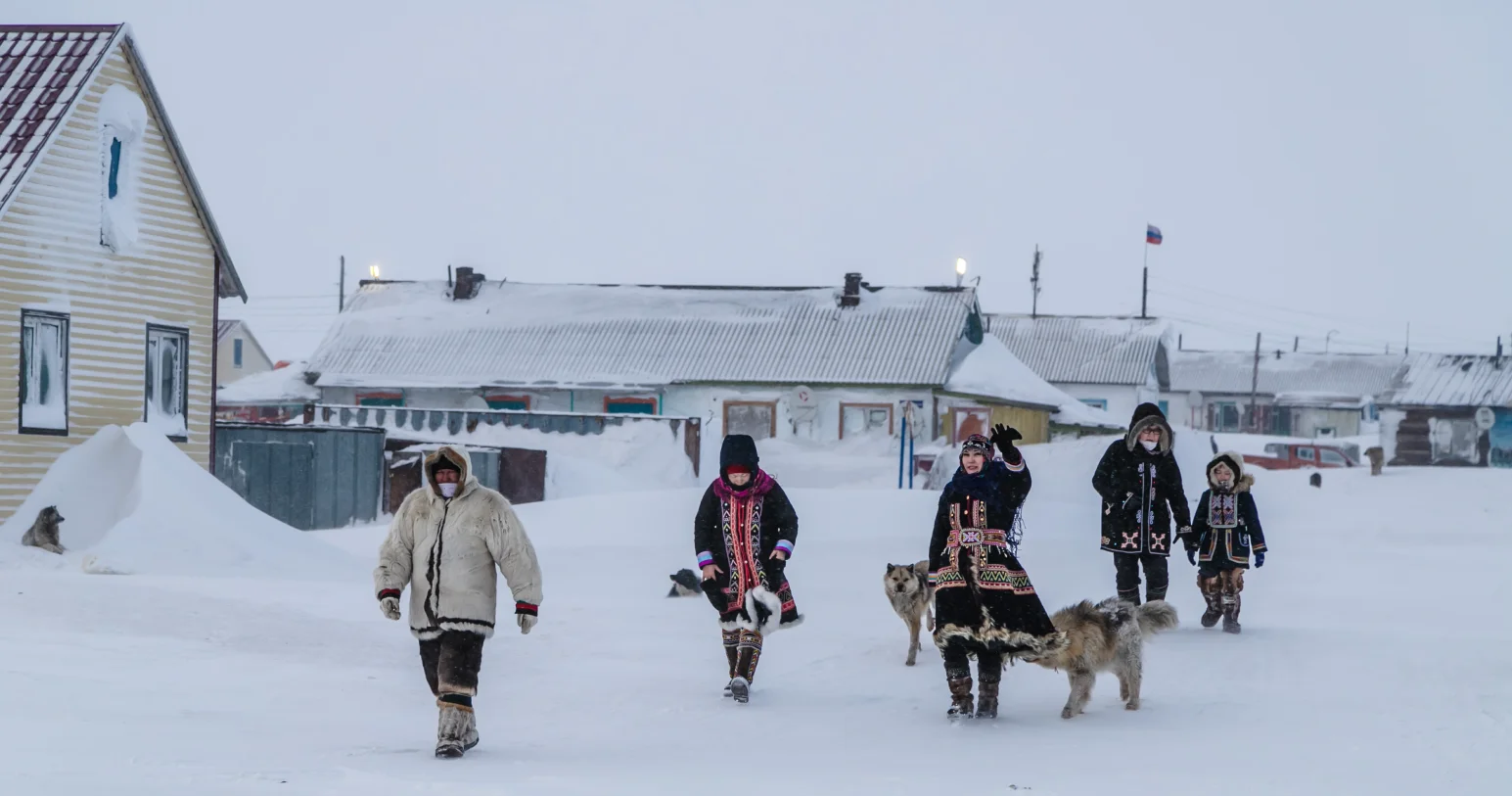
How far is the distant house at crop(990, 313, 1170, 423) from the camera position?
6247 cm

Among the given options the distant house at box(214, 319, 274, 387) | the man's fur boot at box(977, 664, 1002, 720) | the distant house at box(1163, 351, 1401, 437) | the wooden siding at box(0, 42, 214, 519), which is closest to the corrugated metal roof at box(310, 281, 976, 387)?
the wooden siding at box(0, 42, 214, 519)

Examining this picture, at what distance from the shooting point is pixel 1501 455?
60.4 meters

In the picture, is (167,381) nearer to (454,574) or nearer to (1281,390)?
(454,574)

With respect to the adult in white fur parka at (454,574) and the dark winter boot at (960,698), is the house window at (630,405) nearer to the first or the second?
the dark winter boot at (960,698)

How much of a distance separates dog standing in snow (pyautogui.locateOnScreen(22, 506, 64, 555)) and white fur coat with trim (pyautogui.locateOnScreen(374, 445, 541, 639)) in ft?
31.7

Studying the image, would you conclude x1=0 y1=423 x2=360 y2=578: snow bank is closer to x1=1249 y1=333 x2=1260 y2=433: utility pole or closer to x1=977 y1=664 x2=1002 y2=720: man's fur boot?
x1=977 y1=664 x2=1002 y2=720: man's fur boot

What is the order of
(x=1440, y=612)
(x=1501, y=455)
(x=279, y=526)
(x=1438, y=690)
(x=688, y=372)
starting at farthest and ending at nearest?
(x=1501, y=455), (x=688, y=372), (x=279, y=526), (x=1440, y=612), (x=1438, y=690)

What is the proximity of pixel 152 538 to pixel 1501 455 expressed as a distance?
54728 millimetres

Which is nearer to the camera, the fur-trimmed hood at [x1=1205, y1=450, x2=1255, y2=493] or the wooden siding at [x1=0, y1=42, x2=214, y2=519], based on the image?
the fur-trimmed hood at [x1=1205, y1=450, x2=1255, y2=493]

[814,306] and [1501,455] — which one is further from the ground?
[814,306]

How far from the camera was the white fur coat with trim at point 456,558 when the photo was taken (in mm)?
7891

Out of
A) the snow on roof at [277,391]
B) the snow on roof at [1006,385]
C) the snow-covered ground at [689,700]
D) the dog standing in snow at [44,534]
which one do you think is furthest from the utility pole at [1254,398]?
the dog standing in snow at [44,534]

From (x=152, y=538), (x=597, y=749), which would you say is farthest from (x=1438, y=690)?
(x=152, y=538)

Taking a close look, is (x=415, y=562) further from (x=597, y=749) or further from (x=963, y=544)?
(x=963, y=544)
